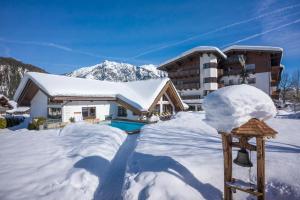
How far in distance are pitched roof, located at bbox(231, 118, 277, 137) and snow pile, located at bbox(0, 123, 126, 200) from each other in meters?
5.32

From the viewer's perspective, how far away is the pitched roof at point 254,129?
14.2 feet

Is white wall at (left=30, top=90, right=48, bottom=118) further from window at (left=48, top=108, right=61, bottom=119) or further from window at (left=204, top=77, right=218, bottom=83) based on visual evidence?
window at (left=204, top=77, right=218, bottom=83)

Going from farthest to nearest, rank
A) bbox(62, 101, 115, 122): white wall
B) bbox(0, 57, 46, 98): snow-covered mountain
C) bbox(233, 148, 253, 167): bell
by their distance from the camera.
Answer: bbox(0, 57, 46, 98): snow-covered mountain, bbox(62, 101, 115, 122): white wall, bbox(233, 148, 253, 167): bell

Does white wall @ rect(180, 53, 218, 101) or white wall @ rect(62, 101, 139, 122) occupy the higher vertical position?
white wall @ rect(180, 53, 218, 101)

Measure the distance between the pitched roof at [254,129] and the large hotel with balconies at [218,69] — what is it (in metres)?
34.2

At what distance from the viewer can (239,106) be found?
429 centimetres

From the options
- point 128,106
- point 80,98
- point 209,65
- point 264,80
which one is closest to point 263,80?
point 264,80

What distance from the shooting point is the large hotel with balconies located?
36.2 metres

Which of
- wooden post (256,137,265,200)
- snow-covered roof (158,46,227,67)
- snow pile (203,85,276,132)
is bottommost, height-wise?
wooden post (256,137,265,200)

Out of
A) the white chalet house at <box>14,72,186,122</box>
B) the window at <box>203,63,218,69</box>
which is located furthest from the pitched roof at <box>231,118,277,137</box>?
the window at <box>203,63,218,69</box>

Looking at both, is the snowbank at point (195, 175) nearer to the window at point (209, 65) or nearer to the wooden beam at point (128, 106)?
the wooden beam at point (128, 106)

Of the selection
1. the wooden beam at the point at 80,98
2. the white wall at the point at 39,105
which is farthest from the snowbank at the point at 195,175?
the white wall at the point at 39,105

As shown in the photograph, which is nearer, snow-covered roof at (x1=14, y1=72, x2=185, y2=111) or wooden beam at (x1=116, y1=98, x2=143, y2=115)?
snow-covered roof at (x1=14, y1=72, x2=185, y2=111)

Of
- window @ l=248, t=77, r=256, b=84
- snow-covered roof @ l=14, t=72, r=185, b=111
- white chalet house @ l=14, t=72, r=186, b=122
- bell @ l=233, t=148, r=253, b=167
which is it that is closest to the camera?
bell @ l=233, t=148, r=253, b=167
